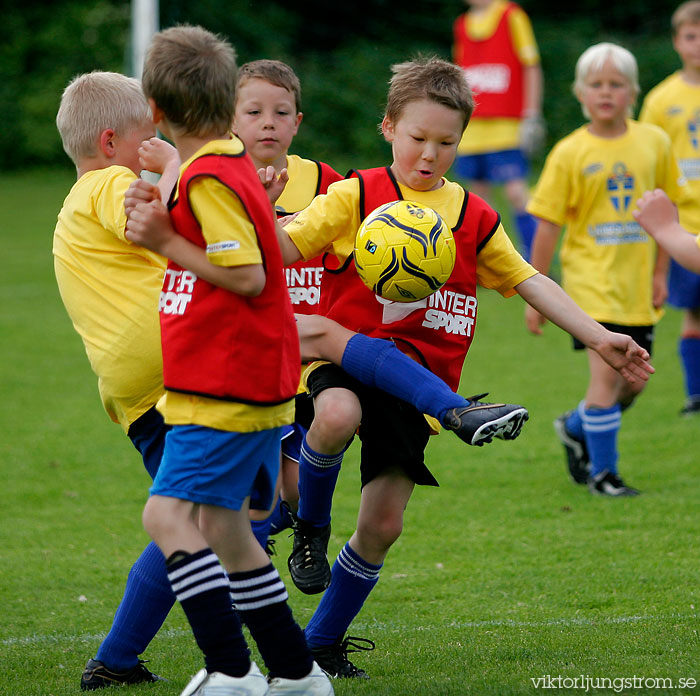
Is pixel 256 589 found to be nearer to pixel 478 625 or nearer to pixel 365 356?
pixel 365 356

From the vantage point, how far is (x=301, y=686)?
9.96ft

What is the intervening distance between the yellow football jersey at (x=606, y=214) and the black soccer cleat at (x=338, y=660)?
2739 millimetres

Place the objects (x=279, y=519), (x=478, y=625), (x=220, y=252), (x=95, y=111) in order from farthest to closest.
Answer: (x=279, y=519), (x=478, y=625), (x=95, y=111), (x=220, y=252)

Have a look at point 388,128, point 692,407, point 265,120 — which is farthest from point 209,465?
point 692,407

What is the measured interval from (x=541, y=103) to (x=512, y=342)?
39.6 feet

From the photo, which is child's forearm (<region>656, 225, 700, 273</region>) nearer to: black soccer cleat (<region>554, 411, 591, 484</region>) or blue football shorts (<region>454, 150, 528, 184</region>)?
black soccer cleat (<region>554, 411, 591, 484</region>)

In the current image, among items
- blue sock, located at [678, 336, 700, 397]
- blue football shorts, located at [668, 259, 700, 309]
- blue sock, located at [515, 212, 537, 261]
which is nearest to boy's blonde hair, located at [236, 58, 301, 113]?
blue football shorts, located at [668, 259, 700, 309]

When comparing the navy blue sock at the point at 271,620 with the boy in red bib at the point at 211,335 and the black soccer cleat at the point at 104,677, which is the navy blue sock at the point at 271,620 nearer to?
the boy in red bib at the point at 211,335

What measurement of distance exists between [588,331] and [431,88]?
89 cm

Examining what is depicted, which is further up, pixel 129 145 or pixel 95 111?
pixel 95 111

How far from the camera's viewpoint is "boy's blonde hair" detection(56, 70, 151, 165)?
3533mm

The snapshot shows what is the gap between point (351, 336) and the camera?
11.5 ft

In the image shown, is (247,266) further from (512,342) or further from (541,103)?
(541,103)

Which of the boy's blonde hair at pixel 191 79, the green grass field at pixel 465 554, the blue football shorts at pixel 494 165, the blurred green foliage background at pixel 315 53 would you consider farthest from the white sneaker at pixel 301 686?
the blurred green foliage background at pixel 315 53
